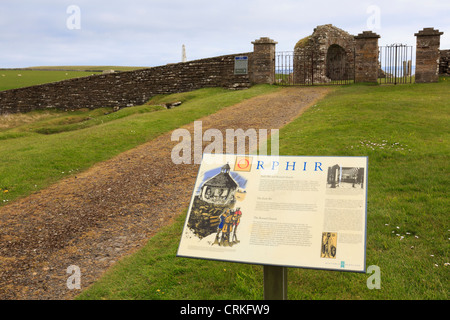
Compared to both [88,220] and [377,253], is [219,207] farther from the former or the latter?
[88,220]

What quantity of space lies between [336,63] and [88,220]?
27.0 metres

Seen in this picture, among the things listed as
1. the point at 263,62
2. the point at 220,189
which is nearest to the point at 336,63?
the point at 263,62

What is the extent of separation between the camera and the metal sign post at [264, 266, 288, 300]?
11.7 ft

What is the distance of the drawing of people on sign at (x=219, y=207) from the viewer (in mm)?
3594

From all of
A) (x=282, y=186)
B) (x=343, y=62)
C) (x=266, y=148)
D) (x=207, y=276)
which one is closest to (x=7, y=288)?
(x=207, y=276)

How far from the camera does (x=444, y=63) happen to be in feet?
68.6

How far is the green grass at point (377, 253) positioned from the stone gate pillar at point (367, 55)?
39.3ft

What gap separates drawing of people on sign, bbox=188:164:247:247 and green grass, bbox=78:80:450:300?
116 cm

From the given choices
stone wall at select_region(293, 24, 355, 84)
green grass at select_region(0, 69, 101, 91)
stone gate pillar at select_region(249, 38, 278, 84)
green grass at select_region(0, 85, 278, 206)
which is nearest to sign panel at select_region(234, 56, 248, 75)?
stone gate pillar at select_region(249, 38, 278, 84)

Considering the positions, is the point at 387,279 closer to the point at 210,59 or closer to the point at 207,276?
the point at 207,276

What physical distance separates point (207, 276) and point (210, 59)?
64.1ft

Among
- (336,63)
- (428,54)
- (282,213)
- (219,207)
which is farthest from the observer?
(336,63)

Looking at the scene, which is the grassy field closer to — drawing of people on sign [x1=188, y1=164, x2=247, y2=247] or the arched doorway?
the arched doorway

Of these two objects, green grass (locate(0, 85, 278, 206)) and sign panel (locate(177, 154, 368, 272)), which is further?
green grass (locate(0, 85, 278, 206))
